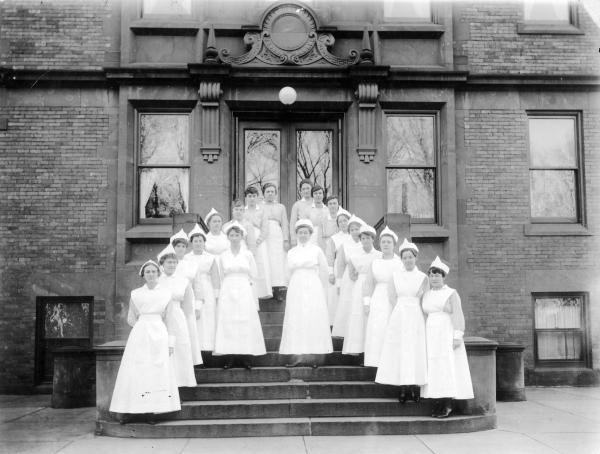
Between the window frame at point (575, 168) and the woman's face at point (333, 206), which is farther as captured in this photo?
the window frame at point (575, 168)

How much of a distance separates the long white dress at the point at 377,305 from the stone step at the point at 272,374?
0.38m

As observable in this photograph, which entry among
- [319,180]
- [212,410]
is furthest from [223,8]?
[212,410]

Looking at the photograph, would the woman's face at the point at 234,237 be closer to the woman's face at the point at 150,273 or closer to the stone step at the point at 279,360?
the woman's face at the point at 150,273

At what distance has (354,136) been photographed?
12.2m

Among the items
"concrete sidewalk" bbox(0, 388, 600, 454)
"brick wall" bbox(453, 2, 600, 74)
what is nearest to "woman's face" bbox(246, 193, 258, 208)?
"concrete sidewalk" bbox(0, 388, 600, 454)

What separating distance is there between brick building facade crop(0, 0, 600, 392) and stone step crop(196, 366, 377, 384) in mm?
3541

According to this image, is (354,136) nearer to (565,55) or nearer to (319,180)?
(319,180)

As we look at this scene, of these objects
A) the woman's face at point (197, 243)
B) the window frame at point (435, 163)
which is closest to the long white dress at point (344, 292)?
the woman's face at point (197, 243)

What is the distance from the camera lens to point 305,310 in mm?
8852

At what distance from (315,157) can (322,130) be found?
54 cm

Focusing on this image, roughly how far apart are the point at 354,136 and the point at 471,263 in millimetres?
3187

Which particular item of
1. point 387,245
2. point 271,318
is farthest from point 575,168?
point 271,318

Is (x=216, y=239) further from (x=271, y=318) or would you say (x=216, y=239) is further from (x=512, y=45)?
(x=512, y=45)

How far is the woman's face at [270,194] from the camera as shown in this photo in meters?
10.7
